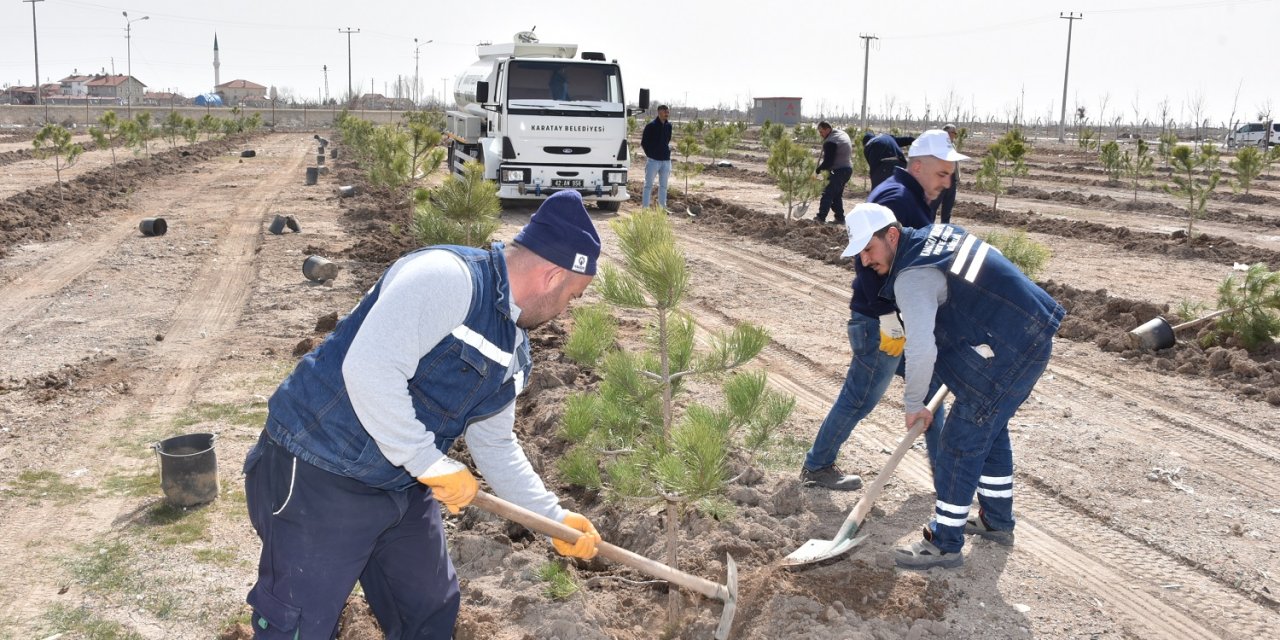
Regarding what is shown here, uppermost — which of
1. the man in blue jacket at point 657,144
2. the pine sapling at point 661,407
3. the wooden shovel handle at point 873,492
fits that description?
the man in blue jacket at point 657,144

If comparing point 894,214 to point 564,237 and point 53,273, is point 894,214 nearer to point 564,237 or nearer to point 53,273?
point 564,237

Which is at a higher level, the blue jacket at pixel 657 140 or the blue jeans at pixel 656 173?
the blue jacket at pixel 657 140

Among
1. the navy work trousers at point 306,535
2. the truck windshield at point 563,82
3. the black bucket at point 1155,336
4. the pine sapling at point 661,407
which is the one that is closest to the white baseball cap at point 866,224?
the pine sapling at point 661,407

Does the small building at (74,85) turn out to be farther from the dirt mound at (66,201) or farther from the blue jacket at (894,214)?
the blue jacket at (894,214)

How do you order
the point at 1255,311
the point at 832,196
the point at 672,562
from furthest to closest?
the point at 832,196, the point at 1255,311, the point at 672,562

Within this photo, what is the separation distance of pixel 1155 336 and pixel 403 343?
6.35 metres

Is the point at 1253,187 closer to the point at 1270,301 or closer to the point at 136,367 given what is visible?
the point at 1270,301

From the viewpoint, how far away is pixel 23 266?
33.1ft

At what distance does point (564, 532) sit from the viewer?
109 inches

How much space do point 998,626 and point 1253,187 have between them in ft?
72.0

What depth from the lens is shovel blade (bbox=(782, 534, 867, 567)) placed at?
3.60m

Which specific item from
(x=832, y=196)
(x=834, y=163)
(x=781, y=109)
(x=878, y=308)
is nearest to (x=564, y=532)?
(x=878, y=308)

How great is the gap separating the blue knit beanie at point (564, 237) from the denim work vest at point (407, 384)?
12cm

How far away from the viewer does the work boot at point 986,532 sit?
→ 160 inches
